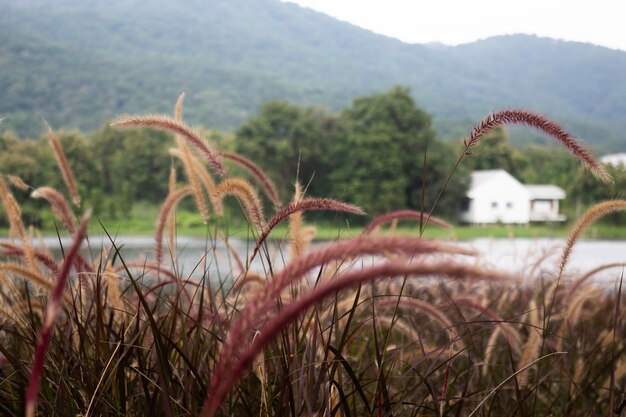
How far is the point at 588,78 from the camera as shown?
13600 cm

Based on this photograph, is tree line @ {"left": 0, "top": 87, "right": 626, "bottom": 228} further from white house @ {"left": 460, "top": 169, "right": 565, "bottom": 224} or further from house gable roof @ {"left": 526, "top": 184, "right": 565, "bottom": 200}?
house gable roof @ {"left": 526, "top": 184, "right": 565, "bottom": 200}

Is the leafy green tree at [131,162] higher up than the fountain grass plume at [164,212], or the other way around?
the leafy green tree at [131,162]

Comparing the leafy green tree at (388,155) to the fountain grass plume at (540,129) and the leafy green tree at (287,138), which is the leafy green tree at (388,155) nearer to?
the leafy green tree at (287,138)

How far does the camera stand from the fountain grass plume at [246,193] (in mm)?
1337

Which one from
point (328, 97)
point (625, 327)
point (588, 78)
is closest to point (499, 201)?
point (625, 327)

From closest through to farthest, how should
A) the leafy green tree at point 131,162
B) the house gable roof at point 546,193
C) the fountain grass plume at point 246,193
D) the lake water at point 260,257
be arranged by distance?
the fountain grass plume at point 246,193 < the lake water at point 260,257 < the leafy green tree at point 131,162 < the house gable roof at point 546,193

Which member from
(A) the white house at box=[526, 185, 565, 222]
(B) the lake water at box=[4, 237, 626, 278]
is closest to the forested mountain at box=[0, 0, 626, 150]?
(A) the white house at box=[526, 185, 565, 222]

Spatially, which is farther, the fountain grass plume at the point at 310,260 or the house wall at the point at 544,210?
the house wall at the point at 544,210

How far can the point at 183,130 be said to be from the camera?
60.8 inches

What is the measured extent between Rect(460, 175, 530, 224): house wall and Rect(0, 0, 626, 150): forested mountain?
91.2ft

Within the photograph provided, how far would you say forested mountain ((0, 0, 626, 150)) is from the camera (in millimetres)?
92625

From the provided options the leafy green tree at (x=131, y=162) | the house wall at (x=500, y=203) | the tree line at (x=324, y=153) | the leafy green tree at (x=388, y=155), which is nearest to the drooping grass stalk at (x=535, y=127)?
the leafy green tree at (x=388, y=155)

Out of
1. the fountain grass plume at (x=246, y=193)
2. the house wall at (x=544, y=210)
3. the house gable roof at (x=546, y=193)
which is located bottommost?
the house wall at (x=544, y=210)

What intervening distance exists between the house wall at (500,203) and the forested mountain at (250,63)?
2781 cm
